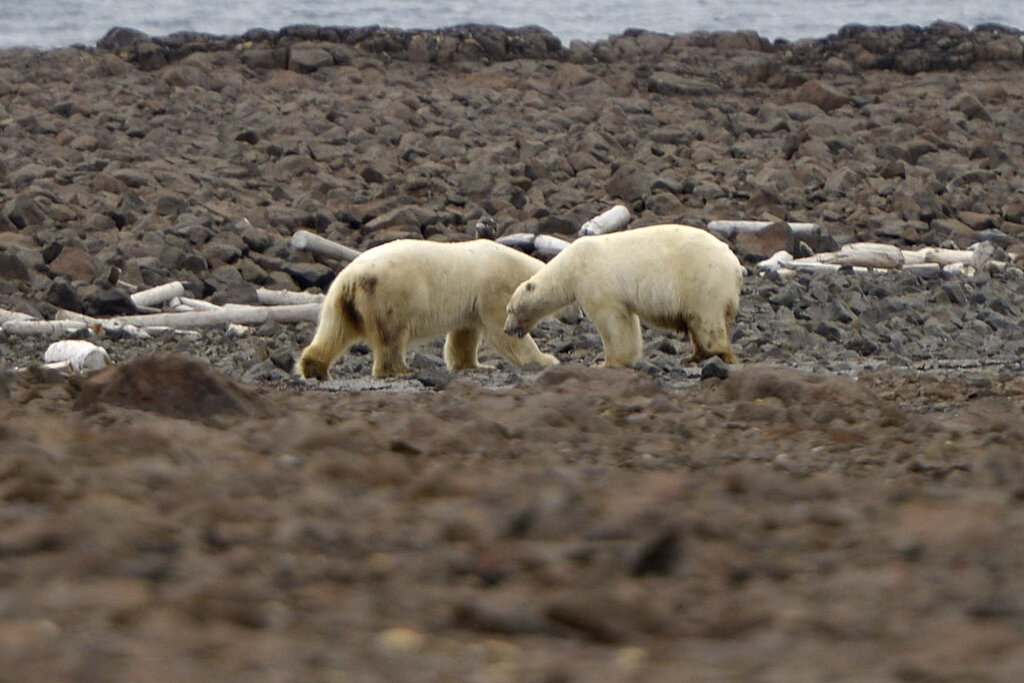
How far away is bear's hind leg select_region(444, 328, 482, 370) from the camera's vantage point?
1230cm

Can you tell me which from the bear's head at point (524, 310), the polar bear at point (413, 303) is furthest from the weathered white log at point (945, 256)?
the bear's head at point (524, 310)

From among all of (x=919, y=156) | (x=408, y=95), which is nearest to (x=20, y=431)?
(x=919, y=156)

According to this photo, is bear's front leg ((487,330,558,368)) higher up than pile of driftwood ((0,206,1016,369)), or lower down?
higher up

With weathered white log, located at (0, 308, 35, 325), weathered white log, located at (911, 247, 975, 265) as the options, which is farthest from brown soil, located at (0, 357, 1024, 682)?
weathered white log, located at (911, 247, 975, 265)

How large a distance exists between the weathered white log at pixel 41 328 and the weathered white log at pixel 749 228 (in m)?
8.31

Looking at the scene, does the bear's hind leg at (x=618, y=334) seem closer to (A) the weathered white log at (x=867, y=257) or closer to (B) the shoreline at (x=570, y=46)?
(A) the weathered white log at (x=867, y=257)

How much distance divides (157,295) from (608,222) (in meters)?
6.41

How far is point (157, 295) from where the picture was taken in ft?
49.4

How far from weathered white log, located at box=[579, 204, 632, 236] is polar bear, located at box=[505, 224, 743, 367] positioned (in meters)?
7.18

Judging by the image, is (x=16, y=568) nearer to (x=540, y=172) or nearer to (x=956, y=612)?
(x=956, y=612)

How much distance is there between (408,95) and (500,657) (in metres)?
26.4

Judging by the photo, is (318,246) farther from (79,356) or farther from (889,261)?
(79,356)

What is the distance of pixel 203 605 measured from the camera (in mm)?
3361

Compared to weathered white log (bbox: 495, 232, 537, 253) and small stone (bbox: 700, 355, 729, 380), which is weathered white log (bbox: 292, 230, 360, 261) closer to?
weathered white log (bbox: 495, 232, 537, 253)
